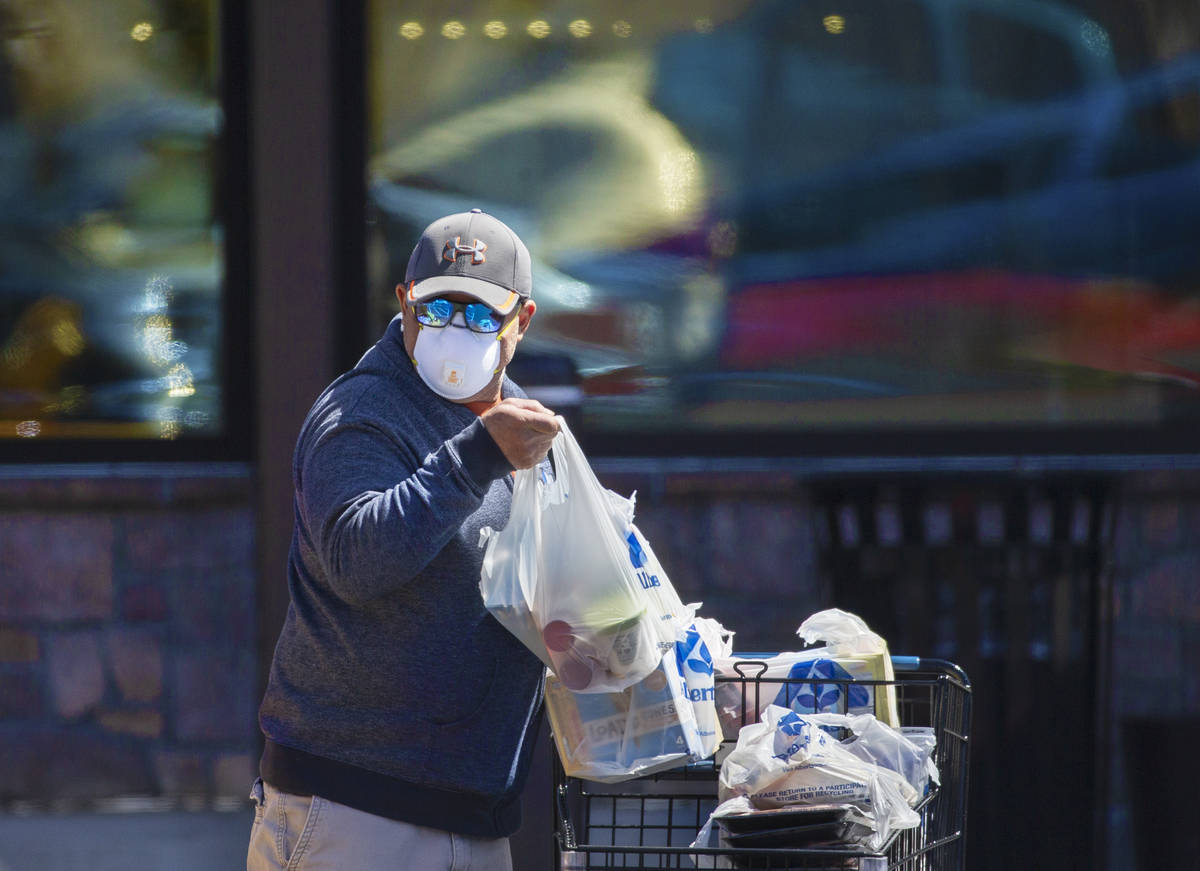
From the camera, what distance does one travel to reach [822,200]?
15.5 feet

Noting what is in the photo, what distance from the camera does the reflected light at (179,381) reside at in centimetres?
482

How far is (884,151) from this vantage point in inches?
185

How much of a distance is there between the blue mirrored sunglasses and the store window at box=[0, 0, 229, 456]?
2960mm

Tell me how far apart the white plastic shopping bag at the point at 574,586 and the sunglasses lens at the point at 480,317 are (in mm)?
183

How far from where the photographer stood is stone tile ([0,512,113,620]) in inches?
183

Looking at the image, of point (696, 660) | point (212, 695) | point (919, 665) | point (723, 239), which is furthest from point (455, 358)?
point (212, 695)

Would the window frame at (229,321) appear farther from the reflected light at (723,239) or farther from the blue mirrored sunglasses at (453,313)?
the blue mirrored sunglasses at (453,313)

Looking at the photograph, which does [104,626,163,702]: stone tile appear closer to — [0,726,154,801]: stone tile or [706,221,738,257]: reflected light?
[0,726,154,801]: stone tile

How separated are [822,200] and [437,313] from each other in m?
2.96

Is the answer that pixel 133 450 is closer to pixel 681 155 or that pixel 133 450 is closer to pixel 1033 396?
pixel 681 155

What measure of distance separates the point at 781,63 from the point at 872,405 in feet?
3.85

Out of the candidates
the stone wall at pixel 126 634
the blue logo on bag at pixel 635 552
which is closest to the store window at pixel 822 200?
the stone wall at pixel 126 634

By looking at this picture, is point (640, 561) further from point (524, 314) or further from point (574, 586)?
point (524, 314)

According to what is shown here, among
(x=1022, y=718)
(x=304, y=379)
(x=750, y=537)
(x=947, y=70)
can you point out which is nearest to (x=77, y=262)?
(x=304, y=379)
